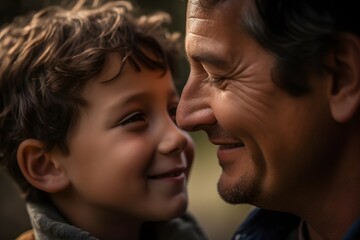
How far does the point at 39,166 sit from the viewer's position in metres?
2.74

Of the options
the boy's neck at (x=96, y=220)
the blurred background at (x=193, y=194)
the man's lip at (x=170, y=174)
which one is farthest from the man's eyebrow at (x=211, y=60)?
the blurred background at (x=193, y=194)

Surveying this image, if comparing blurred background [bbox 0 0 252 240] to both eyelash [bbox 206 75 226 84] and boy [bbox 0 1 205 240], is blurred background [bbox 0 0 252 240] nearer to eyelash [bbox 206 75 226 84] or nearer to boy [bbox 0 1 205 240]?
boy [bbox 0 1 205 240]

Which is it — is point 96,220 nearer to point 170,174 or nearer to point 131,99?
point 170,174

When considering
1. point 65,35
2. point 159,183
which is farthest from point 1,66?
point 159,183

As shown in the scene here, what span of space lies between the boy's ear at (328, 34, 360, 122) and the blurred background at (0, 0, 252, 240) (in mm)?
3198

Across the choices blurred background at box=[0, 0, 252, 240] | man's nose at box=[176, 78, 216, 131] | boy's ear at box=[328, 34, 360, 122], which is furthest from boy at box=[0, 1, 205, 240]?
blurred background at box=[0, 0, 252, 240]

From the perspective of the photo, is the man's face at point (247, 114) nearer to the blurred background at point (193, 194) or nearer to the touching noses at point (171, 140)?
the touching noses at point (171, 140)

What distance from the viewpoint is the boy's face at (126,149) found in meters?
2.62

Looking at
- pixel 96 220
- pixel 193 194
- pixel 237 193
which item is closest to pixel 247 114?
pixel 237 193

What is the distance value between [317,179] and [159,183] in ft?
2.65

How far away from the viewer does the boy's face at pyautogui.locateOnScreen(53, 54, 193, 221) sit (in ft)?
8.60

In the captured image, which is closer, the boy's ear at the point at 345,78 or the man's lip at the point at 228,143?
the boy's ear at the point at 345,78

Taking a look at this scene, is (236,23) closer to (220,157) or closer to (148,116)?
(220,157)

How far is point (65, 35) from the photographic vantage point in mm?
2764
